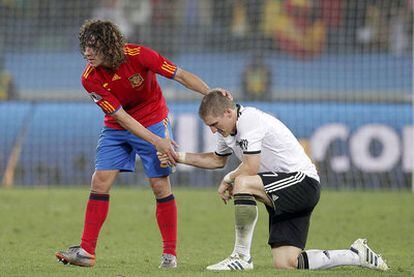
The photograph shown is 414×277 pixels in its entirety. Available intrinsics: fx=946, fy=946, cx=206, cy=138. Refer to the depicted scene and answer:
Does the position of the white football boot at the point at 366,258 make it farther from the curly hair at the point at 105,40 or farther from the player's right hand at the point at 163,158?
the curly hair at the point at 105,40

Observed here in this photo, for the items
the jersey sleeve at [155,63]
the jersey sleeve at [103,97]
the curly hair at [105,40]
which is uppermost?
the curly hair at [105,40]

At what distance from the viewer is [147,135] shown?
23.9ft

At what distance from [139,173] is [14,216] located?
4.63m

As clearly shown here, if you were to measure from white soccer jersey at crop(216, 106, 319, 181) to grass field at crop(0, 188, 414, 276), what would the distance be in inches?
31.0

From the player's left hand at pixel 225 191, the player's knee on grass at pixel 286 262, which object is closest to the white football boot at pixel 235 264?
the player's knee on grass at pixel 286 262

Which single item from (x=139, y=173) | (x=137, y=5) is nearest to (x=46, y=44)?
(x=137, y=5)

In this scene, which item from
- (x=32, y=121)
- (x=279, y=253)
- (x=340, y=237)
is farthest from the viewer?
(x=32, y=121)

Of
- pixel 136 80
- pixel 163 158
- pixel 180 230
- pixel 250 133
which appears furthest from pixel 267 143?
pixel 180 230

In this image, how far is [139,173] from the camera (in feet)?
54.2

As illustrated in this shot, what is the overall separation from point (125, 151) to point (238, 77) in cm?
1036

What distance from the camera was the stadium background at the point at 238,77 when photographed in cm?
1582

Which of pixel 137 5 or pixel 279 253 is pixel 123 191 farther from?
pixel 279 253

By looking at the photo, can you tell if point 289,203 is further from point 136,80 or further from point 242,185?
point 136,80

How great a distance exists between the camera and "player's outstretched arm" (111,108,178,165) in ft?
23.9
